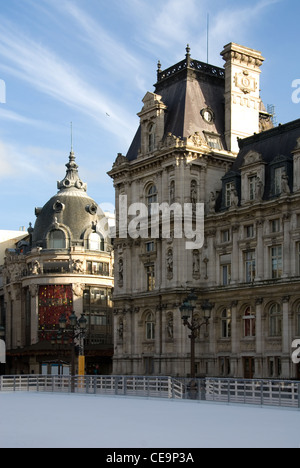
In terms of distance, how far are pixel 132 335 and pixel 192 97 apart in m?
19.8

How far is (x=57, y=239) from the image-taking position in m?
102

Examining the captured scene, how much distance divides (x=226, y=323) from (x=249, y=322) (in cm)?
264

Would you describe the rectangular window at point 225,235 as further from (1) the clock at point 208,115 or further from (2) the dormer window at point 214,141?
(1) the clock at point 208,115

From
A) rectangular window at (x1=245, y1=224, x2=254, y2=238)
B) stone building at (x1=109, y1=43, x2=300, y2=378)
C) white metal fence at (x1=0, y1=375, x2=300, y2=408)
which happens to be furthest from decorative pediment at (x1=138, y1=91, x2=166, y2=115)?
white metal fence at (x1=0, y1=375, x2=300, y2=408)

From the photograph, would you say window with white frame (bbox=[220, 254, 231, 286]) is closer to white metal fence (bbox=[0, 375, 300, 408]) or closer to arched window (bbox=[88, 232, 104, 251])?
white metal fence (bbox=[0, 375, 300, 408])

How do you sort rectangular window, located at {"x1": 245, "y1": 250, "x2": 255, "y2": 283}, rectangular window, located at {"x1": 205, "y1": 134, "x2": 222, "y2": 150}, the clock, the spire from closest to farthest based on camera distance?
rectangular window, located at {"x1": 245, "y1": 250, "x2": 255, "y2": 283}
rectangular window, located at {"x1": 205, "y1": 134, "x2": 222, "y2": 150}
the clock
the spire

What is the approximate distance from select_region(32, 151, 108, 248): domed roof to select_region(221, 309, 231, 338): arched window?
46.7 m

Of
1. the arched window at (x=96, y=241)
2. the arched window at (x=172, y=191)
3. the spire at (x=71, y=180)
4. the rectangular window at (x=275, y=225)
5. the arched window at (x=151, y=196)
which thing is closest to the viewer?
the rectangular window at (x=275, y=225)

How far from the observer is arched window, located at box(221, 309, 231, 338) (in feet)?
186

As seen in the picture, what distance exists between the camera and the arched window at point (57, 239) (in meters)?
101

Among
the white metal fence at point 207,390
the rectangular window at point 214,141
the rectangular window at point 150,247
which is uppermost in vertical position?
the rectangular window at point 214,141

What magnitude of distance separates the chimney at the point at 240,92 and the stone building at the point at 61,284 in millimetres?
40325

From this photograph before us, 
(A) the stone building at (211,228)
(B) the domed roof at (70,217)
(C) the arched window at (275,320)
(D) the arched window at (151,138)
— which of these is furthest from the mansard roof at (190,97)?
(B) the domed roof at (70,217)
